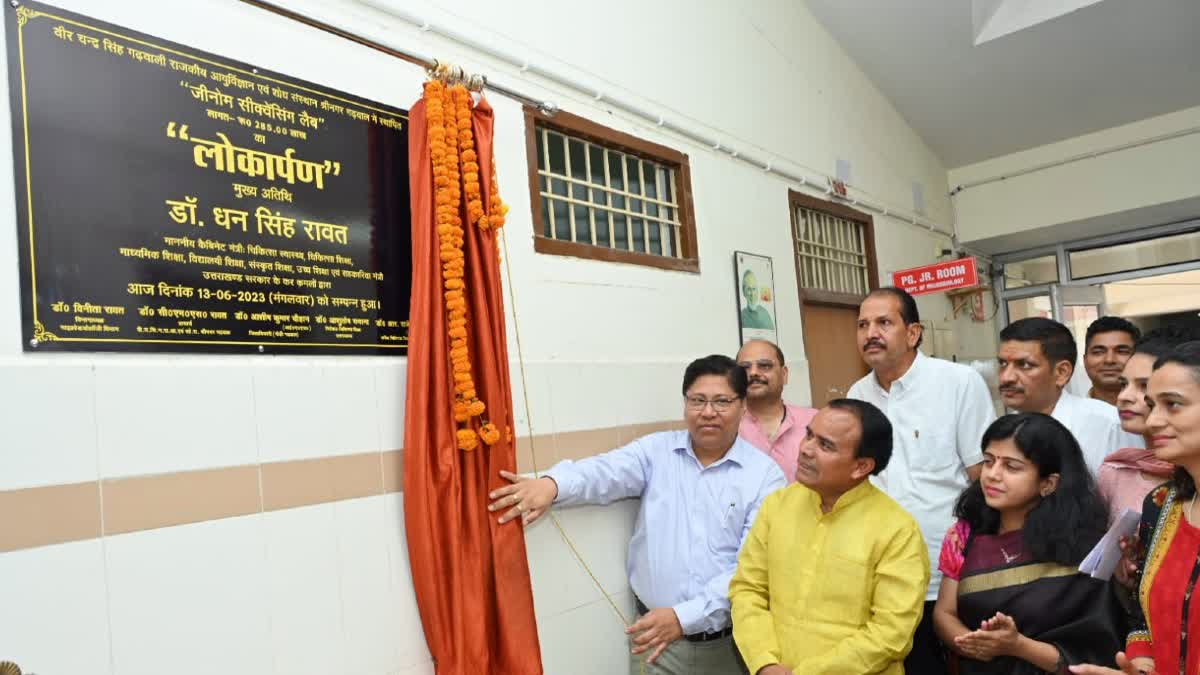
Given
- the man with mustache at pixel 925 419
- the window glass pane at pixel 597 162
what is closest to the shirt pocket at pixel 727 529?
the man with mustache at pixel 925 419

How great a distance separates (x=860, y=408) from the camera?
6.79 feet

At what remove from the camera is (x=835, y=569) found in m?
1.95

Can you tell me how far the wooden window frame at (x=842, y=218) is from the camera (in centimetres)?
416

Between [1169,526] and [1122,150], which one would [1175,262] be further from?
[1169,526]

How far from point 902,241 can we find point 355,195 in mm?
4282

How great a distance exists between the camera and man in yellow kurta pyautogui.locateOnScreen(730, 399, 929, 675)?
6.18 ft

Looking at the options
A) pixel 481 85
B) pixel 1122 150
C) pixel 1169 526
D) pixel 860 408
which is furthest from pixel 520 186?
pixel 1122 150

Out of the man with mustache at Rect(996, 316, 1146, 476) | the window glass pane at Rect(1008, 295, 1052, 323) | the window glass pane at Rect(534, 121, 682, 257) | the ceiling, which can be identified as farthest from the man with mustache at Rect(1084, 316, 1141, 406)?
the window glass pane at Rect(1008, 295, 1052, 323)

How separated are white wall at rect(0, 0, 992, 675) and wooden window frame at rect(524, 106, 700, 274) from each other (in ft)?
0.17

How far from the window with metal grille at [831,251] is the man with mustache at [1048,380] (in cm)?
179

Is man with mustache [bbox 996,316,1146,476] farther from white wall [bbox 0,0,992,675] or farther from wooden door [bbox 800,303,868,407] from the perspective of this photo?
wooden door [bbox 800,303,868,407]

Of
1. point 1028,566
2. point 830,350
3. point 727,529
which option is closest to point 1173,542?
point 1028,566

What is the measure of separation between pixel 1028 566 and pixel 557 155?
6.42ft

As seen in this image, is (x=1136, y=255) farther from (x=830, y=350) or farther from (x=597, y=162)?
(x=597, y=162)
